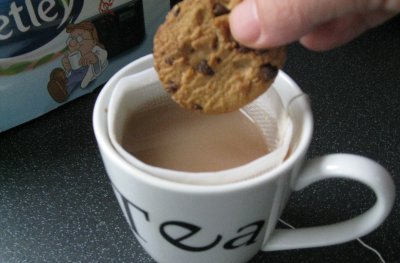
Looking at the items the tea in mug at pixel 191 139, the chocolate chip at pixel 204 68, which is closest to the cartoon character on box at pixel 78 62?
the tea in mug at pixel 191 139

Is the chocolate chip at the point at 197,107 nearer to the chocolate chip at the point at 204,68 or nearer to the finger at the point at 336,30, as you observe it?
the chocolate chip at the point at 204,68

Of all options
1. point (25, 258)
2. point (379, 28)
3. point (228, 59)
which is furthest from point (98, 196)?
point (379, 28)

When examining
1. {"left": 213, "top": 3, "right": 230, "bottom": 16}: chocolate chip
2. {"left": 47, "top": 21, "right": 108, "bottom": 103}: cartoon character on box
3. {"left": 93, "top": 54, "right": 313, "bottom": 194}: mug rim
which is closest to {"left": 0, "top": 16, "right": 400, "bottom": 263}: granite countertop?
{"left": 47, "top": 21, "right": 108, "bottom": 103}: cartoon character on box

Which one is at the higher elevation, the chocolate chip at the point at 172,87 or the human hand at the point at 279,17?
the human hand at the point at 279,17

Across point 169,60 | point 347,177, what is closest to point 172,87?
point 169,60

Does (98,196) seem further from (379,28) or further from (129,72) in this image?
(379,28)

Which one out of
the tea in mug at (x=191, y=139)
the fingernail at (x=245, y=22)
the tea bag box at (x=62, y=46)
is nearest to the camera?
the fingernail at (x=245, y=22)

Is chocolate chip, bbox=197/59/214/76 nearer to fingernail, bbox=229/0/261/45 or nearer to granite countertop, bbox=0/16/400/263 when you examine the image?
fingernail, bbox=229/0/261/45
